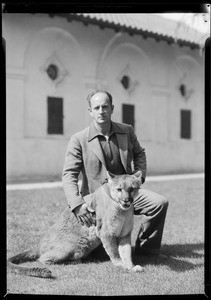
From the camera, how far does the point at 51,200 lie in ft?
29.6

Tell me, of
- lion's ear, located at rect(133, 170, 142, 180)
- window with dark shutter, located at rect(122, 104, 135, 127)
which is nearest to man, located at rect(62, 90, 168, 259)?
lion's ear, located at rect(133, 170, 142, 180)

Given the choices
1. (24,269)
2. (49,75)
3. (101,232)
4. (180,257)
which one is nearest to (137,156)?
(101,232)

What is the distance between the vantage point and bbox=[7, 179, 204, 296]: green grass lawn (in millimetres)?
3883

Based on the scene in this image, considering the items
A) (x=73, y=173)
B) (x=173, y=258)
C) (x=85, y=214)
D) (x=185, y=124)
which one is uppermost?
(x=185, y=124)

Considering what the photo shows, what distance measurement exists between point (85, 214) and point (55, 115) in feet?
32.3

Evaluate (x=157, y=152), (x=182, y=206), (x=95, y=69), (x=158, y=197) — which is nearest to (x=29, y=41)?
(x=95, y=69)

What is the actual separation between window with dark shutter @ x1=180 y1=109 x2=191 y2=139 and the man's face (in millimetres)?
12402

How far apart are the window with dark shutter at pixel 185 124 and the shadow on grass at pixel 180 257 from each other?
11.1m

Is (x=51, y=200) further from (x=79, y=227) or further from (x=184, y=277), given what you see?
(x=184, y=277)

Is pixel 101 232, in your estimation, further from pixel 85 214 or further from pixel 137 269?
pixel 137 269

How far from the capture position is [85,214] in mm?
4430

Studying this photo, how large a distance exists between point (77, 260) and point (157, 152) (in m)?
10.3

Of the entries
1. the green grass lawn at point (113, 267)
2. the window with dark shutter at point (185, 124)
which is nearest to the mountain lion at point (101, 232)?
the green grass lawn at point (113, 267)

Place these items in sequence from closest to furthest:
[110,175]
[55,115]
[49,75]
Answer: [110,175] < [49,75] < [55,115]
